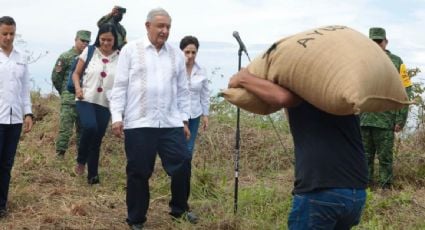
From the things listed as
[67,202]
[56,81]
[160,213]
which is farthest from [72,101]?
[160,213]

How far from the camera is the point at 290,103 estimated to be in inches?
110

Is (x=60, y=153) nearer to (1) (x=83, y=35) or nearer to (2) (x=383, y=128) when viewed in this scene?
(1) (x=83, y=35)

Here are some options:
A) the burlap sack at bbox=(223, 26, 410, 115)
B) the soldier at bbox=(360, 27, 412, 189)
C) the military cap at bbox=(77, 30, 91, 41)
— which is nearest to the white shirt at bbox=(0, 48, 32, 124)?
the military cap at bbox=(77, 30, 91, 41)

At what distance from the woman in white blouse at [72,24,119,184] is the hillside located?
0.67 meters

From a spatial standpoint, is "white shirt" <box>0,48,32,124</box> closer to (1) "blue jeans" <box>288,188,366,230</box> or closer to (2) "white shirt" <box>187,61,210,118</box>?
(2) "white shirt" <box>187,61,210,118</box>

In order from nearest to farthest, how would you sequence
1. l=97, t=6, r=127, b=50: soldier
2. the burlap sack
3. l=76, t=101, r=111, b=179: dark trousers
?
the burlap sack
l=76, t=101, r=111, b=179: dark trousers
l=97, t=6, r=127, b=50: soldier

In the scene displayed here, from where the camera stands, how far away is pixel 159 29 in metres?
4.63

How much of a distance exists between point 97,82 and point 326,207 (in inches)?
149

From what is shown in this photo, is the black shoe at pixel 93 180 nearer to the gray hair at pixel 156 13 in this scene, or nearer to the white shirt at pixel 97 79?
the white shirt at pixel 97 79

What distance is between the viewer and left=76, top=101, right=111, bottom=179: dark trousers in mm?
6172

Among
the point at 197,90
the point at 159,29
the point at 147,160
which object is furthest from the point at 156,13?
the point at 197,90

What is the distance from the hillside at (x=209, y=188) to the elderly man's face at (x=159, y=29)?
1469 mm

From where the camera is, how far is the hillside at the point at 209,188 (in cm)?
507

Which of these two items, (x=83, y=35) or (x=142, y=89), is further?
(x=83, y=35)
